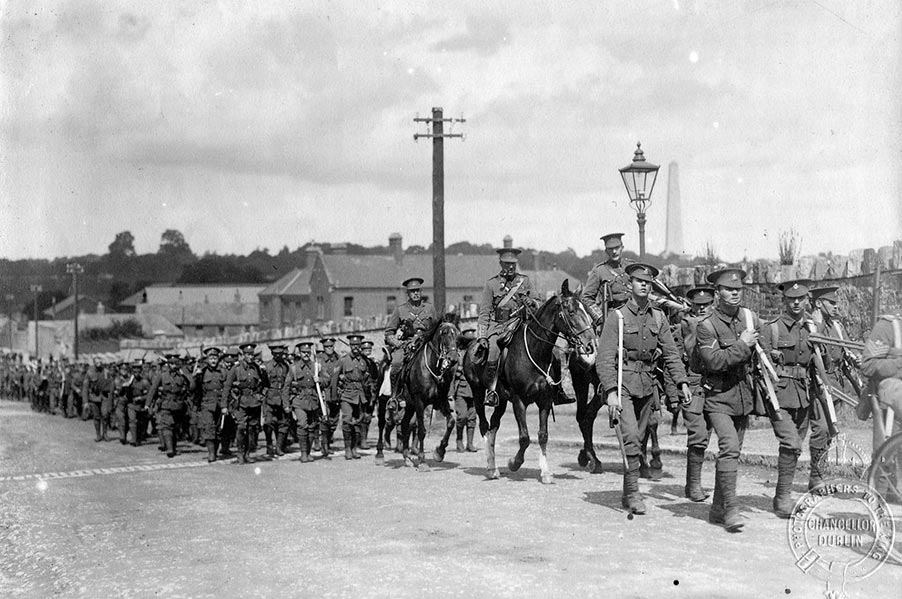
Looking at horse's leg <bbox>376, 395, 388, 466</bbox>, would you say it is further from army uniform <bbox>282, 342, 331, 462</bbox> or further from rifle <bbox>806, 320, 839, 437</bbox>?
rifle <bbox>806, 320, 839, 437</bbox>

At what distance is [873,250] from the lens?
45.1 ft

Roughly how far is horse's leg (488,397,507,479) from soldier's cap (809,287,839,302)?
426 centimetres

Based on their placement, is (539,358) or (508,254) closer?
(539,358)

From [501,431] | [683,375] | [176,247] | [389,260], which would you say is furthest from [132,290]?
[683,375]

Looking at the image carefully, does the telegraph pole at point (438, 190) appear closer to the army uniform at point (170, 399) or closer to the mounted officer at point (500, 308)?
the army uniform at point (170, 399)

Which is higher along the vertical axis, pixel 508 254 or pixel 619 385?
pixel 508 254

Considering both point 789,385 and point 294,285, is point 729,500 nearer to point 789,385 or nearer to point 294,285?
point 789,385

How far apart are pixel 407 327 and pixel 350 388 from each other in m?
1.51

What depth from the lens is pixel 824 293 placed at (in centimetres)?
1002

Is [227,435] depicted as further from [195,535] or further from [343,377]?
[195,535]

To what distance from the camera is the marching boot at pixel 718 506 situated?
27.3ft

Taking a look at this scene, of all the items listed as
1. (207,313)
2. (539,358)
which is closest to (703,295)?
(539,358)

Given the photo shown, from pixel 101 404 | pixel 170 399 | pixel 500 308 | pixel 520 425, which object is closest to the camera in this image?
pixel 520 425

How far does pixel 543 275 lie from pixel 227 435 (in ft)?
173
